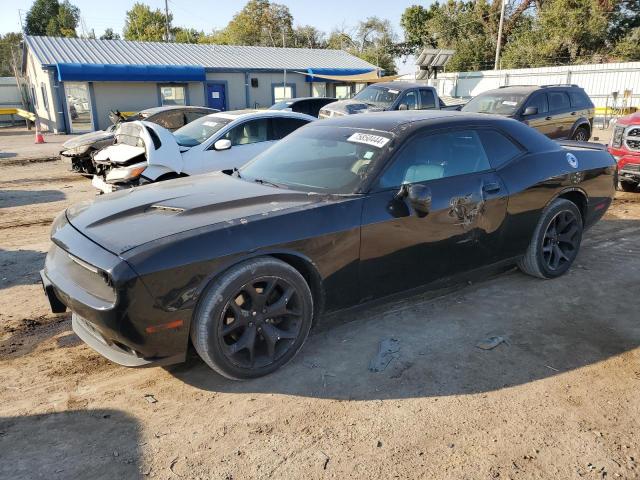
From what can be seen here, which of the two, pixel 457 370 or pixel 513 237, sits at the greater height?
pixel 513 237

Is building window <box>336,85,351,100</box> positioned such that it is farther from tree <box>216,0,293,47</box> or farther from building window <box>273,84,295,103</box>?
tree <box>216,0,293,47</box>

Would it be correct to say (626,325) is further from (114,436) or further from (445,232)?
(114,436)

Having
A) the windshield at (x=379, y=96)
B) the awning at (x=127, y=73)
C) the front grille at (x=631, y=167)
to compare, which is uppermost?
the awning at (x=127, y=73)

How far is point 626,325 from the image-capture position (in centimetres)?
399

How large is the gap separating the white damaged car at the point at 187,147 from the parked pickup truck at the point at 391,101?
A: 4.73 m

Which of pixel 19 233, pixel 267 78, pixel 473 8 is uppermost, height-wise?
pixel 473 8

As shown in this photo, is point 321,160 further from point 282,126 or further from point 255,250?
point 282,126

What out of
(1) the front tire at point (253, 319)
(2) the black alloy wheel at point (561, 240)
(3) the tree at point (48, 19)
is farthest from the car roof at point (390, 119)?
(3) the tree at point (48, 19)

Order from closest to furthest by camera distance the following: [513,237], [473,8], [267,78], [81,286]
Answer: [81,286] < [513,237] < [267,78] < [473,8]

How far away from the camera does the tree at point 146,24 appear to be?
6378 cm

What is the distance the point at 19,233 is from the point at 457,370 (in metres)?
6.27

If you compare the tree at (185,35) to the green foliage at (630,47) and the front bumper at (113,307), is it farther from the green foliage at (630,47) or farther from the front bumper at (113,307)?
the front bumper at (113,307)

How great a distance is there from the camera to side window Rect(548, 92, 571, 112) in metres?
11.4

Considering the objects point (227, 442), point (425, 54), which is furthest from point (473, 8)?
point (227, 442)
